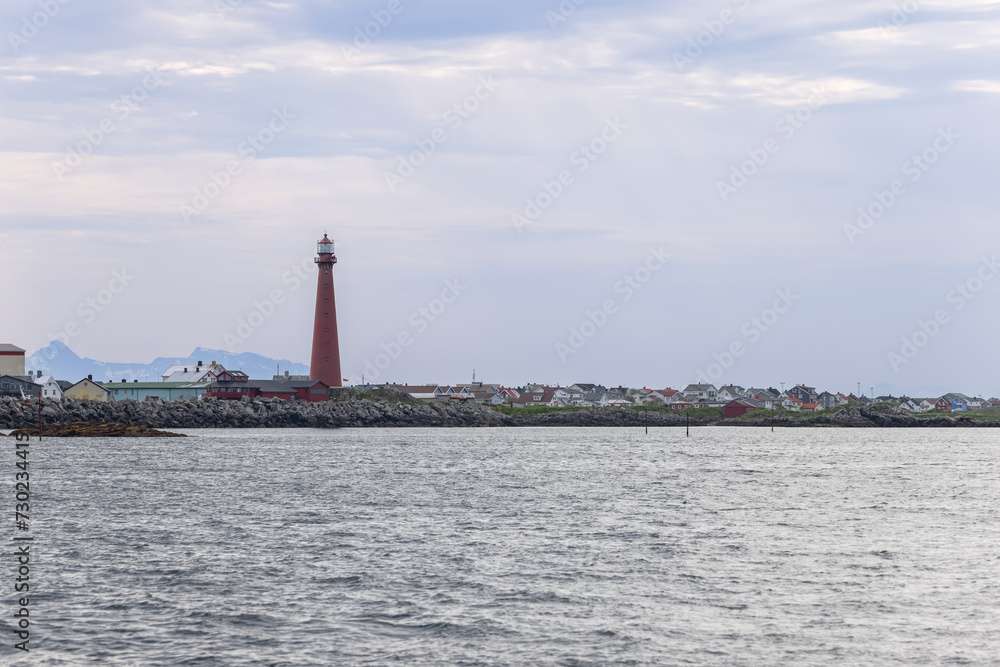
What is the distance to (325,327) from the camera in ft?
407

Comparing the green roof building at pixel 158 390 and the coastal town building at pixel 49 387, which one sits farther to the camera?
the green roof building at pixel 158 390

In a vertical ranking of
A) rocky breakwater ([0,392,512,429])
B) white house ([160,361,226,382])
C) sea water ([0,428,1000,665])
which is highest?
white house ([160,361,226,382])

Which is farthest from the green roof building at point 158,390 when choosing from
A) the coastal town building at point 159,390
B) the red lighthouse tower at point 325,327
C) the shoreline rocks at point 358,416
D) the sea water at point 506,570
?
the sea water at point 506,570

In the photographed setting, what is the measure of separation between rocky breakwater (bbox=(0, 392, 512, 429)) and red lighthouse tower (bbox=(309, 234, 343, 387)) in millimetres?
4945

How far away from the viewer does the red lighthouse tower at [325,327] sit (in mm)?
124062

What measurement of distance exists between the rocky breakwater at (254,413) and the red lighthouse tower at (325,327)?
494 cm

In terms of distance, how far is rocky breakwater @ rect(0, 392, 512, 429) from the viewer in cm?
11781

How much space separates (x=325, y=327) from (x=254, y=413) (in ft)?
60.4

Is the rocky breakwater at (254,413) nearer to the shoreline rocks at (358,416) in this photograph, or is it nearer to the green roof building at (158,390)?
the shoreline rocks at (358,416)

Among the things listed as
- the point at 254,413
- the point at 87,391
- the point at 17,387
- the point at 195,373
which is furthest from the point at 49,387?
the point at 254,413

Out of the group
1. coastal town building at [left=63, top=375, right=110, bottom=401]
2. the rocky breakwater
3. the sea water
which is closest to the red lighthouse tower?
the rocky breakwater

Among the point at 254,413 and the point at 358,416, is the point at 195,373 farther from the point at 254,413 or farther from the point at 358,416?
the point at 358,416

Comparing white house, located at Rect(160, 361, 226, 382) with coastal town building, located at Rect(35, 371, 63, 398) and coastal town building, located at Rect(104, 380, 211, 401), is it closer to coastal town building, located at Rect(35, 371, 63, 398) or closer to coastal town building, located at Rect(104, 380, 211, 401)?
→ coastal town building, located at Rect(104, 380, 211, 401)

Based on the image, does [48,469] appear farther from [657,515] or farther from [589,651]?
[589,651]
